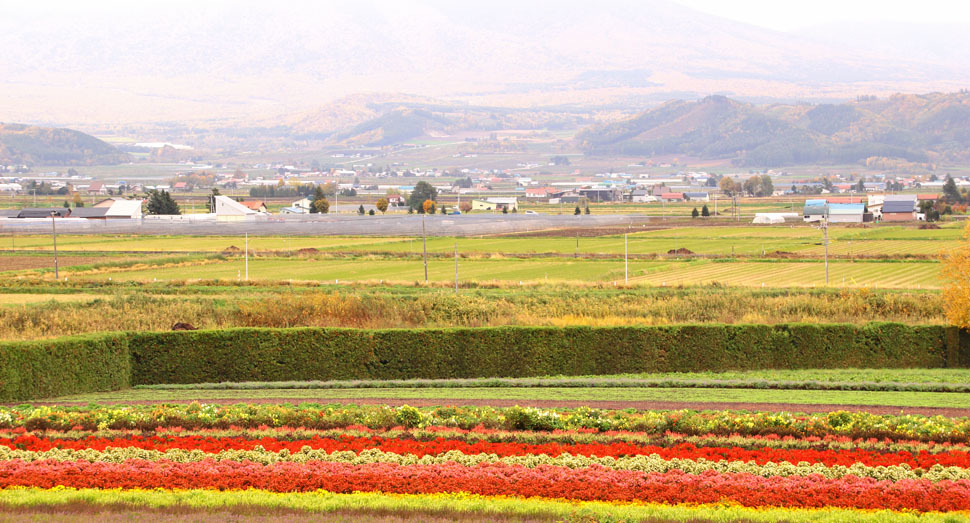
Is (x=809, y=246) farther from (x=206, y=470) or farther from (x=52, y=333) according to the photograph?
(x=206, y=470)

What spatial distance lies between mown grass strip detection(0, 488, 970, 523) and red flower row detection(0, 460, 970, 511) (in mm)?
282

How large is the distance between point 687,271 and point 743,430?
41.5 meters

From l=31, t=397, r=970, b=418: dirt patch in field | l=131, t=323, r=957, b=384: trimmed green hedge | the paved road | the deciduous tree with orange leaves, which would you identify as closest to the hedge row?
l=131, t=323, r=957, b=384: trimmed green hedge

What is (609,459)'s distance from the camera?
15.4 meters

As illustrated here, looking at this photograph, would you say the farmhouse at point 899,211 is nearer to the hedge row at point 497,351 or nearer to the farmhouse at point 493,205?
the farmhouse at point 493,205

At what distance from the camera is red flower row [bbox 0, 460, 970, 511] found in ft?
43.5

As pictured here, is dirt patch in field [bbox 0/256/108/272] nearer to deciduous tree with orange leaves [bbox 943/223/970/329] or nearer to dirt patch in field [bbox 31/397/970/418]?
dirt patch in field [bbox 31/397/970/418]

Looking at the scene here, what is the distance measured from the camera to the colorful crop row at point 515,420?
57.8 ft

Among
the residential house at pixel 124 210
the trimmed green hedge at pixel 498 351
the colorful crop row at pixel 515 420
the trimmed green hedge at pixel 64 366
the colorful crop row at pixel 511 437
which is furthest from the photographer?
the residential house at pixel 124 210

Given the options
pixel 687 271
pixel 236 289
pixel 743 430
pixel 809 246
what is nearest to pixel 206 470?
pixel 743 430

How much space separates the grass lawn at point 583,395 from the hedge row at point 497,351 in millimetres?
1671

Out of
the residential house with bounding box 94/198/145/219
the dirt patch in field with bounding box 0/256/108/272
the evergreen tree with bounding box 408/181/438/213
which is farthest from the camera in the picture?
the evergreen tree with bounding box 408/181/438/213

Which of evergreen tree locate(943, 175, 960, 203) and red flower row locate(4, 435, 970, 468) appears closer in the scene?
red flower row locate(4, 435, 970, 468)

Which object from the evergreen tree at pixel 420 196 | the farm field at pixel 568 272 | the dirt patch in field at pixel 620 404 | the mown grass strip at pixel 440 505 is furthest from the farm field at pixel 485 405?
the evergreen tree at pixel 420 196
